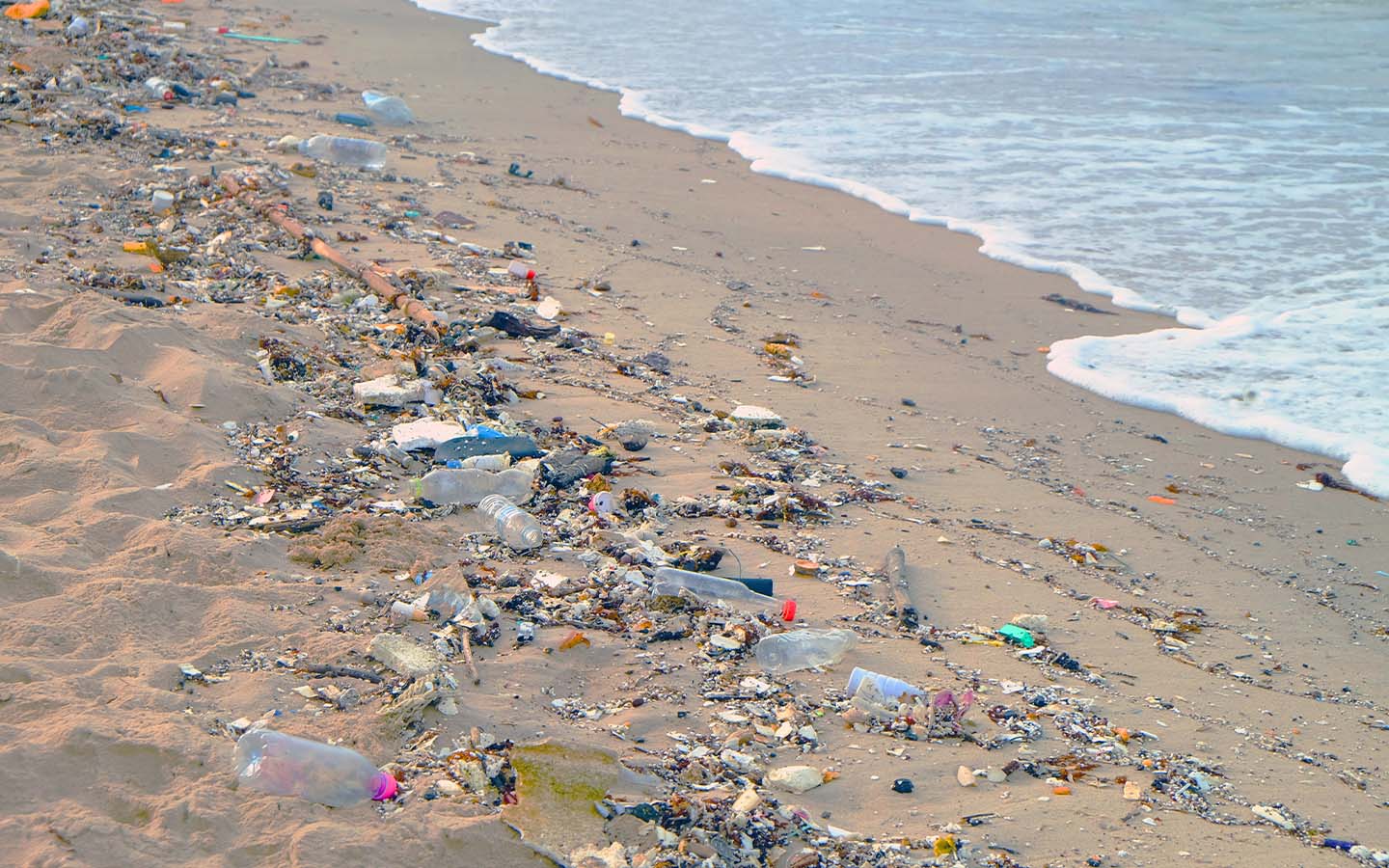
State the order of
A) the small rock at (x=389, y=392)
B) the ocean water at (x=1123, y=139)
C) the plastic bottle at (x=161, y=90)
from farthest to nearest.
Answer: the plastic bottle at (x=161, y=90), the ocean water at (x=1123, y=139), the small rock at (x=389, y=392)

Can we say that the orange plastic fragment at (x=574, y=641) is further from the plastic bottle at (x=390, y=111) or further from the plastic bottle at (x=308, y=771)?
the plastic bottle at (x=390, y=111)

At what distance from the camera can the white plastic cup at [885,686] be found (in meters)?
2.63

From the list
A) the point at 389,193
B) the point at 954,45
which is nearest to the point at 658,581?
the point at 389,193

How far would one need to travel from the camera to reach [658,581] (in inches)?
117

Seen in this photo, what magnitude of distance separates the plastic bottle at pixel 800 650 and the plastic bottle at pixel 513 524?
0.73 meters

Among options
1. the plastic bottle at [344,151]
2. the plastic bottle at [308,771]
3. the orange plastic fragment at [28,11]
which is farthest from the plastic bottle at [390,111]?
the plastic bottle at [308,771]

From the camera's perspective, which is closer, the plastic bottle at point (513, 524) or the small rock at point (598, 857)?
the small rock at point (598, 857)

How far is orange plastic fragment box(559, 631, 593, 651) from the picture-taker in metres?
2.64

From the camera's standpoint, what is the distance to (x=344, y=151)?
6730mm

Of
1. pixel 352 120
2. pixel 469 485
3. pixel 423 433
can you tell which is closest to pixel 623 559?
pixel 469 485

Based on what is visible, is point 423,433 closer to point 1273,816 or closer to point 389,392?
point 389,392

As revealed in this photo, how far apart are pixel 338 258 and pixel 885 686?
335 centimetres

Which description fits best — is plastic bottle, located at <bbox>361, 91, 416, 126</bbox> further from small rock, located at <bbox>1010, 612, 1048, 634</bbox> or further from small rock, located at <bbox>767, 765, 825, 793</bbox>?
small rock, located at <bbox>767, 765, 825, 793</bbox>

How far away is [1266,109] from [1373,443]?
243 inches
